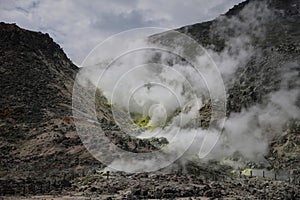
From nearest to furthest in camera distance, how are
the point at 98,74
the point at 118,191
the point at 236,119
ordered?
the point at 118,191 < the point at 236,119 < the point at 98,74

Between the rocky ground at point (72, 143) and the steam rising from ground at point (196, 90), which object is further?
the steam rising from ground at point (196, 90)

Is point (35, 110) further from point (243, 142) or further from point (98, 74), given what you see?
point (98, 74)

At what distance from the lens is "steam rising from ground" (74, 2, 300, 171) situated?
2240 inches

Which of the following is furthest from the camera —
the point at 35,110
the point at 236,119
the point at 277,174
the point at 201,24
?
the point at 201,24

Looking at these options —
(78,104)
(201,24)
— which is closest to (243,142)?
(78,104)

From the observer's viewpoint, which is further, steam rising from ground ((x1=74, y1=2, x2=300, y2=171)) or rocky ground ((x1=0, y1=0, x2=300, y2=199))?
steam rising from ground ((x1=74, y1=2, x2=300, y2=171))

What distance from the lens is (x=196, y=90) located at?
78.8m

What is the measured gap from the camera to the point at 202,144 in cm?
5797

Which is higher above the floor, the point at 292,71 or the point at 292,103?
the point at 292,71

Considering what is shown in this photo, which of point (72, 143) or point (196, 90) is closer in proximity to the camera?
point (72, 143)

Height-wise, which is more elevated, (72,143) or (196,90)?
(196,90)

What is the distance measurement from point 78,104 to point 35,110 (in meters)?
9.25

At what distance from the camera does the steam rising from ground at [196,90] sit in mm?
56906

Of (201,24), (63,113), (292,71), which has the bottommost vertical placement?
(63,113)
